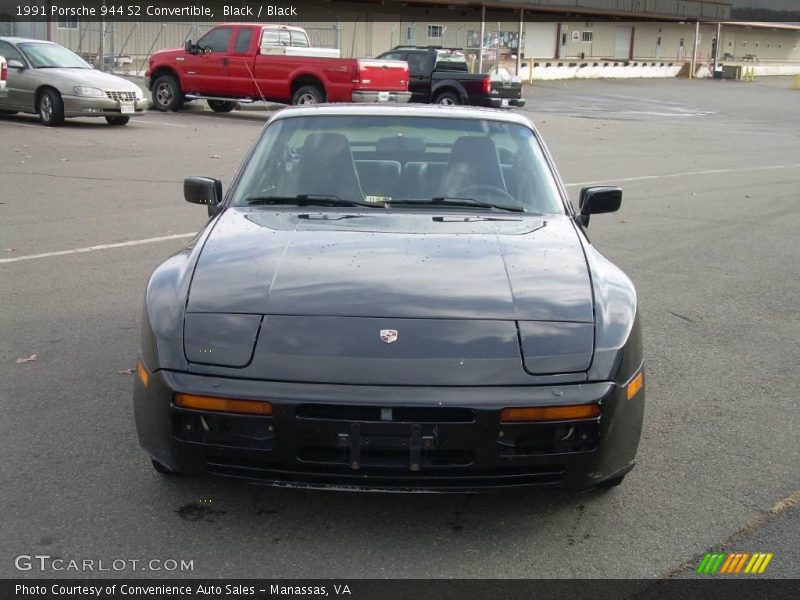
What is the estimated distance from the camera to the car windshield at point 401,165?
197 inches

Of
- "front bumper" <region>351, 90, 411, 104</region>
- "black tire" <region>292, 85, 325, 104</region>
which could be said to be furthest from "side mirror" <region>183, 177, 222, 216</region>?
"black tire" <region>292, 85, 325, 104</region>

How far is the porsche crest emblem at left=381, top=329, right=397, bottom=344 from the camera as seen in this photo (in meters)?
3.50

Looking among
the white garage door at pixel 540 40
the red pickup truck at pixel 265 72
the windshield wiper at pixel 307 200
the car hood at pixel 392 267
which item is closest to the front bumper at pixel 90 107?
the red pickup truck at pixel 265 72

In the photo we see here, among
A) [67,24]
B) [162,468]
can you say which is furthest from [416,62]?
[162,468]

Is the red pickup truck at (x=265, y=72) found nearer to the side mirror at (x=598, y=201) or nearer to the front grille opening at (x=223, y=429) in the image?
the side mirror at (x=598, y=201)

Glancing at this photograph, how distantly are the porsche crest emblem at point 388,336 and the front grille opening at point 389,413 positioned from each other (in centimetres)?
28

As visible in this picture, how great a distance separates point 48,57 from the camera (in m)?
18.9

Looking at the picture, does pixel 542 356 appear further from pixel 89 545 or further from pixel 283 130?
pixel 283 130

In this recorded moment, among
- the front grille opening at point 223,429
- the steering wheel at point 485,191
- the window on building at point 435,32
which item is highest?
the window on building at point 435,32

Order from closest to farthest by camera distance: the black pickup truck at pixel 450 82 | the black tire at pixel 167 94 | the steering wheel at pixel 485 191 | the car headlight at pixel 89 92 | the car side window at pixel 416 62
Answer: the steering wheel at pixel 485 191 → the car headlight at pixel 89 92 → the black tire at pixel 167 94 → the black pickup truck at pixel 450 82 → the car side window at pixel 416 62

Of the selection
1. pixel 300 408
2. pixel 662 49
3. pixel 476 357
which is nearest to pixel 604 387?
pixel 476 357

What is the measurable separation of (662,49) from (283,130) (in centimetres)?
6446

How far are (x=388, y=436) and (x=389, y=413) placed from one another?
0.08 m
